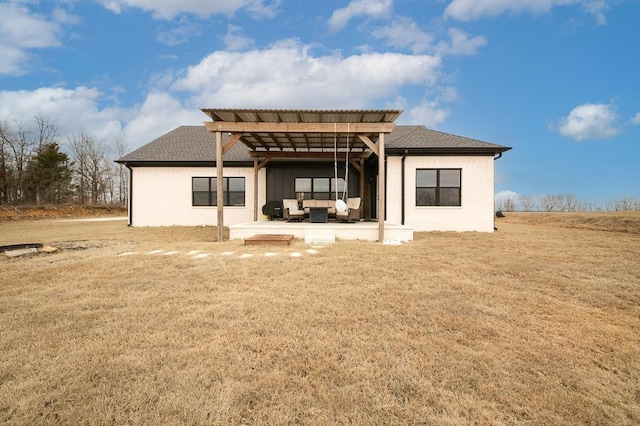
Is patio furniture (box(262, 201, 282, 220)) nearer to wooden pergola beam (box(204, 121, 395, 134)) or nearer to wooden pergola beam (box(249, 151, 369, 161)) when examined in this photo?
wooden pergola beam (box(249, 151, 369, 161))

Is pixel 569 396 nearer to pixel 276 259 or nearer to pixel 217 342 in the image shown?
pixel 217 342

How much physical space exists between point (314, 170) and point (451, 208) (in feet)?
19.5

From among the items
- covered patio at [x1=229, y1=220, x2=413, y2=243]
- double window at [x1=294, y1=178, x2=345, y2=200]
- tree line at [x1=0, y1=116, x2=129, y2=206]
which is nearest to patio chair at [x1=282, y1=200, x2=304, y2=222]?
covered patio at [x1=229, y1=220, x2=413, y2=243]

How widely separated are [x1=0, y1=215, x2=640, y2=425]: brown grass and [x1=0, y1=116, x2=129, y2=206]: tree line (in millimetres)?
26727

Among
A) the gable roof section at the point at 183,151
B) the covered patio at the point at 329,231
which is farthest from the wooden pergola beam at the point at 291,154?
the covered patio at the point at 329,231

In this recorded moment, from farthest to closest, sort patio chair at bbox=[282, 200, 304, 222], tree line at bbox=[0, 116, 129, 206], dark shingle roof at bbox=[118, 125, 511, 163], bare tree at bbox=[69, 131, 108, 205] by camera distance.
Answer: bare tree at bbox=[69, 131, 108, 205], tree line at bbox=[0, 116, 129, 206], dark shingle roof at bbox=[118, 125, 511, 163], patio chair at bbox=[282, 200, 304, 222]

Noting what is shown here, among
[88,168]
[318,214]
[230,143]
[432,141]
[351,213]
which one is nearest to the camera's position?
[230,143]

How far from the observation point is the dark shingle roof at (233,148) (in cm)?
1136

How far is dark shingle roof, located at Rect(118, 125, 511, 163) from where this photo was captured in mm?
11359

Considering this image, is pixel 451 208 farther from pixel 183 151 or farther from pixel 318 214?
pixel 183 151

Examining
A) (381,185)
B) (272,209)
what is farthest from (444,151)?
(272,209)

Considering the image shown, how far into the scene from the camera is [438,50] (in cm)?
1497

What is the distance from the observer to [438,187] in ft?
38.2

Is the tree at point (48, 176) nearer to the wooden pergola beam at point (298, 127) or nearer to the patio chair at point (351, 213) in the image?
the wooden pergola beam at point (298, 127)
